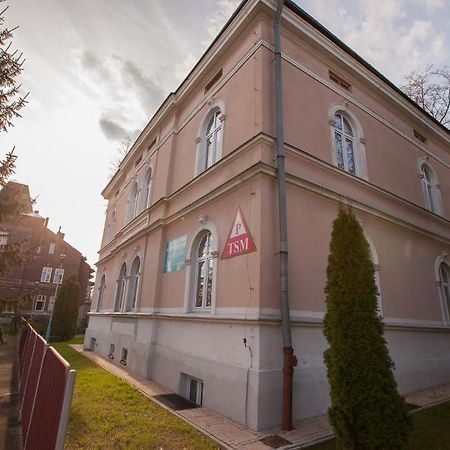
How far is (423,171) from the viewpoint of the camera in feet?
41.2

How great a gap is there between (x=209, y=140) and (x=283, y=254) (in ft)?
16.9

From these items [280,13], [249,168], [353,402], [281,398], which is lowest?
[281,398]

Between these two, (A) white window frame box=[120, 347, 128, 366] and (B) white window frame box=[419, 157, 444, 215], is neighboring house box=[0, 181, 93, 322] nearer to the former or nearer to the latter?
(A) white window frame box=[120, 347, 128, 366]

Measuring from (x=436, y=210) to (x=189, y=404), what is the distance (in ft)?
38.3

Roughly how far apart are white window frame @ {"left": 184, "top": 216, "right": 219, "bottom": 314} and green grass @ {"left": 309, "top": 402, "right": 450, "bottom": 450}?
13.6 ft

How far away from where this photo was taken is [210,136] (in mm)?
9789

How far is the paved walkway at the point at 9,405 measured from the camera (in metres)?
4.75

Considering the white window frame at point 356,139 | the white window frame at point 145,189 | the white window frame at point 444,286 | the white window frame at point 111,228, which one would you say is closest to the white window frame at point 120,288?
the white window frame at point 145,189

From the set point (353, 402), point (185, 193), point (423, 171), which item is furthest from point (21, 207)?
point (423, 171)

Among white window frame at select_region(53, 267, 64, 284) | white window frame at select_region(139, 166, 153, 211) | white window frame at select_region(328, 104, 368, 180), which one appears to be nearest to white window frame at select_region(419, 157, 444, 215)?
white window frame at select_region(328, 104, 368, 180)

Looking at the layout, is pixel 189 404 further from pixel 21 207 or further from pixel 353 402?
pixel 21 207

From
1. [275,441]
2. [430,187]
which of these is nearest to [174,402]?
[275,441]

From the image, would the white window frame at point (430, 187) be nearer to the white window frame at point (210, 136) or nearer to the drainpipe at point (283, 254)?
the drainpipe at point (283, 254)

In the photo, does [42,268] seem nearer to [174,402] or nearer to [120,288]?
[120,288]
